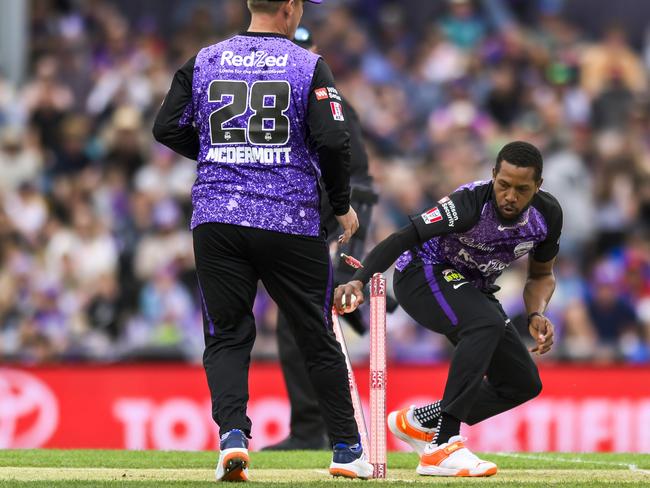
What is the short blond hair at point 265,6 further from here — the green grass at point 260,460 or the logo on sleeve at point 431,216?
the green grass at point 260,460

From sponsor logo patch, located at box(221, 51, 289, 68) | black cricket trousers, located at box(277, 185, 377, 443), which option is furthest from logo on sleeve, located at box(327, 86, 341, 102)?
black cricket trousers, located at box(277, 185, 377, 443)

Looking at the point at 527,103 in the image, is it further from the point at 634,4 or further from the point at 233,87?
the point at 233,87

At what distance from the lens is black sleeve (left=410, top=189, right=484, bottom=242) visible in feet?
25.2

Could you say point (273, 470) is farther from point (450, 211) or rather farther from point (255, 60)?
point (255, 60)

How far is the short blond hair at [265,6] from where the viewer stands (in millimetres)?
7043

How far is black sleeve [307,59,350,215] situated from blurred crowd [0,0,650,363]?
262 inches

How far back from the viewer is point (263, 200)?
22.8ft

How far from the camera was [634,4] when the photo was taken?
19.3 m

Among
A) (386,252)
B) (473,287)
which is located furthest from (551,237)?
(386,252)

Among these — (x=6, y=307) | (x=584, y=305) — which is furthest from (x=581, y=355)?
(x=6, y=307)

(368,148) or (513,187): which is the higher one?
(368,148)

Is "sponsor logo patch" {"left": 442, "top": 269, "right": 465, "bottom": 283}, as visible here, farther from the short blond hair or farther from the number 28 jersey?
the short blond hair

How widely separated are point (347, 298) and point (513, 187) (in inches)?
43.9

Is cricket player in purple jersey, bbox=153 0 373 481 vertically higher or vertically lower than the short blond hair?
lower
